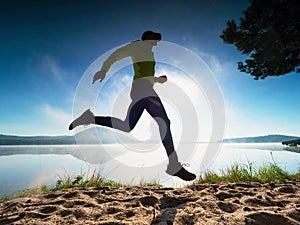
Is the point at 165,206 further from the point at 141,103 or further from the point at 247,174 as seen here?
the point at 247,174

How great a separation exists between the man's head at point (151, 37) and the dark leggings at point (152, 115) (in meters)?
1.01

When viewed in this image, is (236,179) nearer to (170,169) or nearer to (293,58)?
(170,169)

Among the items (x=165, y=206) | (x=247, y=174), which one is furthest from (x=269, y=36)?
(x=165, y=206)

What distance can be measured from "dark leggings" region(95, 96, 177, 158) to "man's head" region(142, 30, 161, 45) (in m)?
1.01

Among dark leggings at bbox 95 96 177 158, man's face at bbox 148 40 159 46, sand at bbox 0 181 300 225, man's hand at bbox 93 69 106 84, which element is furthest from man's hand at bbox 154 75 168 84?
sand at bbox 0 181 300 225

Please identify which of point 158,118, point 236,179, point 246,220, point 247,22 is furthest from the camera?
point 247,22

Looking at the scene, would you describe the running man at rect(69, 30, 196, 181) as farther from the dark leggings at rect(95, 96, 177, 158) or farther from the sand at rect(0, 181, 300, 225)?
the sand at rect(0, 181, 300, 225)

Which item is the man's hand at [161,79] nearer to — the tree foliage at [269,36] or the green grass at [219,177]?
the green grass at [219,177]

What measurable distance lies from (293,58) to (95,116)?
6997 millimetres

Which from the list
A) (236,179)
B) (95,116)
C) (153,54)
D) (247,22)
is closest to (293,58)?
(247,22)

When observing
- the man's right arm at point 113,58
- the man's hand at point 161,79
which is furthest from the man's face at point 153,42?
the man's hand at point 161,79

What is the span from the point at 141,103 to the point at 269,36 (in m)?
5.39

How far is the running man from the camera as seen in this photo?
3.25 m

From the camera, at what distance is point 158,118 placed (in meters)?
3.25
